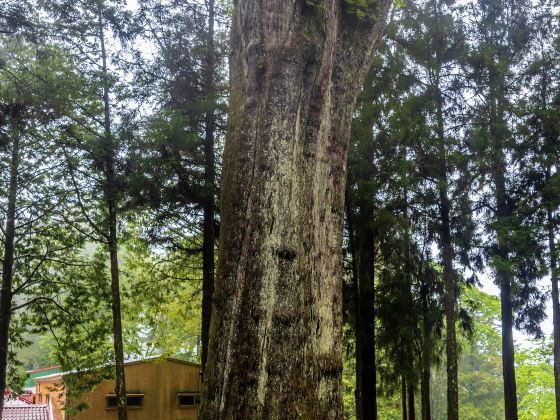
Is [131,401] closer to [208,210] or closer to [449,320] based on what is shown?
[208,210]

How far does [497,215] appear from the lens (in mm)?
13648

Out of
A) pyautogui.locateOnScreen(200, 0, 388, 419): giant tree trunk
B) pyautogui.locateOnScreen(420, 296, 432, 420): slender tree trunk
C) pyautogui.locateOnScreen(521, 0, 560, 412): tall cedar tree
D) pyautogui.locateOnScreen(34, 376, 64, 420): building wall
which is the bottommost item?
pyautogui.locateOnScreen(34, 376, 64, 420): building wall

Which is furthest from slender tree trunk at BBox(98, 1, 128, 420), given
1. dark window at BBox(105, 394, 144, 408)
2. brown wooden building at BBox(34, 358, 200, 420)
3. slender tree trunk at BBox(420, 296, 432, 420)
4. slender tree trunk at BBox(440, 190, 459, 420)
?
slender tree trunk at BBox(420, 296, 432, 420)

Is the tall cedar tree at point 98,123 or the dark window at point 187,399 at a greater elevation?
the tall cedar tree at point 98,123

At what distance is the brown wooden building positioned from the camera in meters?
17.8

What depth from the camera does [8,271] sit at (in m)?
14.9

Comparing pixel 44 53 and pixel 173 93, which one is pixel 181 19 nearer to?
pixel 173 93

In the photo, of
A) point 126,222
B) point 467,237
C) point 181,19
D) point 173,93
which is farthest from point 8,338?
point 467,237

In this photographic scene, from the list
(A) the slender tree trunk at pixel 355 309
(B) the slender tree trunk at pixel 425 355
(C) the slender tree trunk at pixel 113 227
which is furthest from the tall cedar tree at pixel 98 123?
(B) the slender tree trunk at pixel 425 355

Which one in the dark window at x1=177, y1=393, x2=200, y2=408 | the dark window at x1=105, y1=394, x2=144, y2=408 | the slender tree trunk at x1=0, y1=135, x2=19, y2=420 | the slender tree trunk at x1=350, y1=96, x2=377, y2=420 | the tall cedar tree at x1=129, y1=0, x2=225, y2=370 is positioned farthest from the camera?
the dark window at x1=177, y1=393, x2=200, y2=408

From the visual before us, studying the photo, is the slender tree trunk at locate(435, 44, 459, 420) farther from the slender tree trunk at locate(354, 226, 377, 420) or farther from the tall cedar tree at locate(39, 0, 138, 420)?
the tall cedar tree at locate(39, 0, 138, 420)

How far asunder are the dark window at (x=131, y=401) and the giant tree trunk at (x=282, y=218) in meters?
16.3

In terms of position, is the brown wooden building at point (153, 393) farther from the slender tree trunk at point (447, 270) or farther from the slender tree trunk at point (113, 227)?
the slender tree trunk at point (447, 270)

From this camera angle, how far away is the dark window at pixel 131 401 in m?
18.0
